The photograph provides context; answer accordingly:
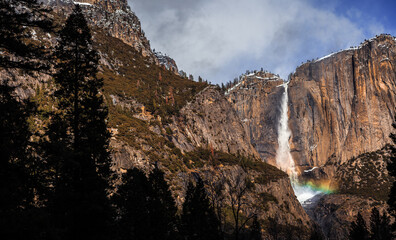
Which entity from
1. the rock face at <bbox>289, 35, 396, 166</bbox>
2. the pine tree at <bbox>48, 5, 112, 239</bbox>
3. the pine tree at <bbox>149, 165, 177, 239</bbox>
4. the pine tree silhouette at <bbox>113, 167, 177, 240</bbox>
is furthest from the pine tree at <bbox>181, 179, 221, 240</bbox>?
the rock face at <bbox>289, 35, 396, 166</bbox>

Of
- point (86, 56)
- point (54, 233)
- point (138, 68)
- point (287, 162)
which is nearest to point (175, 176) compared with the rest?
point (86, 56)

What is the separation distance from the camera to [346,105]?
18338cm

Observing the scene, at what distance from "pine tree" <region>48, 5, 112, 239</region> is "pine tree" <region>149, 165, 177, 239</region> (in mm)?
11207

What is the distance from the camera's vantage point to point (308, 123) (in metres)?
194

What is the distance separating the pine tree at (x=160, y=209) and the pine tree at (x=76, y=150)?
36.8ft

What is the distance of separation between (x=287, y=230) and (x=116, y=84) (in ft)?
246

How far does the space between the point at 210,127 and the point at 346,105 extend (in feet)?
368

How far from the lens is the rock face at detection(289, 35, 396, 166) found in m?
172

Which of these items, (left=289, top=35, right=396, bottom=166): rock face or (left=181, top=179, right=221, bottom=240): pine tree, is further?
(left=289, top=35, right=396, bottom=166): rock face

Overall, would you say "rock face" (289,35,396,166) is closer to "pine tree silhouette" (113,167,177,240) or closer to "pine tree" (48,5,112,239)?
"pine tree silhouette" (113,167,177,240)

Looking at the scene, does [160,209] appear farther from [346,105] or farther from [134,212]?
[346,105]

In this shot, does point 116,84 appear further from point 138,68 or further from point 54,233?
point 54,233

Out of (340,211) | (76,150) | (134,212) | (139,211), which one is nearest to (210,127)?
(340,211)

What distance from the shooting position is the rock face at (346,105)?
171625 millimetres
